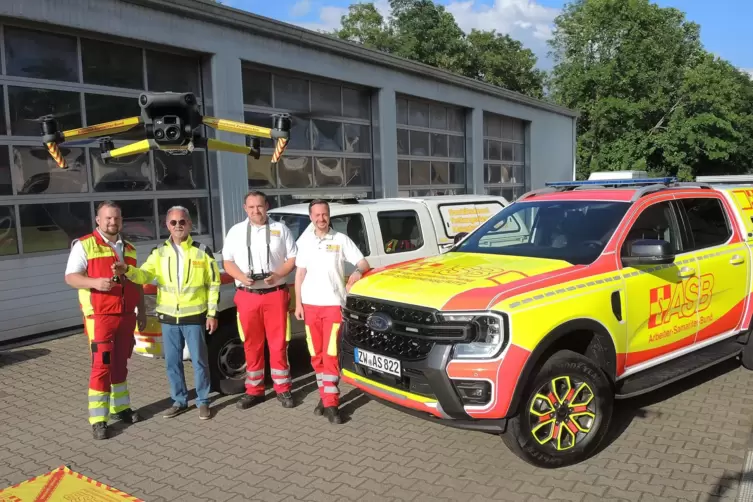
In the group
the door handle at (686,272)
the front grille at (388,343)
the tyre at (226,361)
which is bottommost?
the tyre at (226,361)

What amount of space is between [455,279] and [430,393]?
81 cm

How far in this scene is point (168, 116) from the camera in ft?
13.8

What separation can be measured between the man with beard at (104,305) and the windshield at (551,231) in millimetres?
2845

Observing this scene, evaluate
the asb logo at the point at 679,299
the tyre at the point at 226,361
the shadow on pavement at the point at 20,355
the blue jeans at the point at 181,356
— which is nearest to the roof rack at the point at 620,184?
the asb logo at the point at 679,299

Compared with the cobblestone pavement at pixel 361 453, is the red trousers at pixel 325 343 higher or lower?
higher

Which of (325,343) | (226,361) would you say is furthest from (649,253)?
(226,361)

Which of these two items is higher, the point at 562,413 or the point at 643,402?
the point at 562,413

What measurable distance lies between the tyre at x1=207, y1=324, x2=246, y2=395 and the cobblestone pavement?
0.52ft

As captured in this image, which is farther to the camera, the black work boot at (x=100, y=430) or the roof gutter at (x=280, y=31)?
the roof gutter at (x=280, y=31)

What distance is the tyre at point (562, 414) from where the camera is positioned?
372 centimetres

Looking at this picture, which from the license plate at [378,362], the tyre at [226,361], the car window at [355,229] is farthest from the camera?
the car window at [355,229]

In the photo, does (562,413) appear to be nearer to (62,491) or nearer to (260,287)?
Answer: (260,287)

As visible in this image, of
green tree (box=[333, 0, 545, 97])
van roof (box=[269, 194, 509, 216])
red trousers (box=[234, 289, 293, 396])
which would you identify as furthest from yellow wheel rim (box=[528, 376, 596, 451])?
green tree (box=[333, 0, 545, 97])

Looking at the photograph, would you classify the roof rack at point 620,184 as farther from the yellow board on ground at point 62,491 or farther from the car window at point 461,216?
the yellow board on ground at point 62,491
